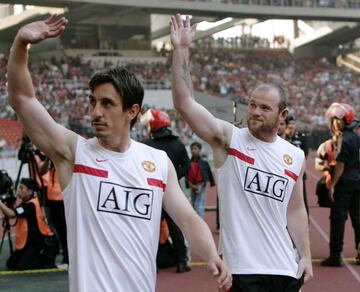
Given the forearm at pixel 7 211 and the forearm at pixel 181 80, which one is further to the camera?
the forearm at pixel 7 211

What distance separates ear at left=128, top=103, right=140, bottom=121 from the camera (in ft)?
10.4

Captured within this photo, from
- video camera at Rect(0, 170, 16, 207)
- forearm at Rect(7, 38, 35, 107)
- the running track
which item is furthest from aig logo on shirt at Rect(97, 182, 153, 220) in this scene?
video camera at Rect(0, 170, 16, 207)

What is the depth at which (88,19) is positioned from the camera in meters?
40.0

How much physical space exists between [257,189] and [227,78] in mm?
36231

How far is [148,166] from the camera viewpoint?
314cm

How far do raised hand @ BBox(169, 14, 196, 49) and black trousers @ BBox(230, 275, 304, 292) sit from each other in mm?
1386

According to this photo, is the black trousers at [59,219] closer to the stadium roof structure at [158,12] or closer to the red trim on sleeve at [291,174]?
the red trim on sleeve at [291,174]

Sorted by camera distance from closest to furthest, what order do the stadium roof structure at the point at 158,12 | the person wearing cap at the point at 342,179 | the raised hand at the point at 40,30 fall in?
1. the raised hand at the point at 40,30
2. the person wearing cap at the point at 342,179
3. the stadium roof structure at the point at 158,12

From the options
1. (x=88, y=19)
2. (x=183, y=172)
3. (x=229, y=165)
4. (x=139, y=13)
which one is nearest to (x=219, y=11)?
(x=139, y=13)

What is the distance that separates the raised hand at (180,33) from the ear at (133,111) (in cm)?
62

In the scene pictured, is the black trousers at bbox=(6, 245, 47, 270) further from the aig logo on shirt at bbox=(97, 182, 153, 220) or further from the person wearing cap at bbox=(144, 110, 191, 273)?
the aig logo on shirt at bbox=(97, 182, 153, 220)

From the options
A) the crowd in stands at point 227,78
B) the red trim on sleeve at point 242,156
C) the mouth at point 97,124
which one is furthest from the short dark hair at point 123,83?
the crowd in stands at point 227,78

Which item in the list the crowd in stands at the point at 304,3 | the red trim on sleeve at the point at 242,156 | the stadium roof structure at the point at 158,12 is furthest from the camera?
the crowd in stands at the point at 304,3

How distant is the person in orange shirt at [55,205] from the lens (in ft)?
27.2
